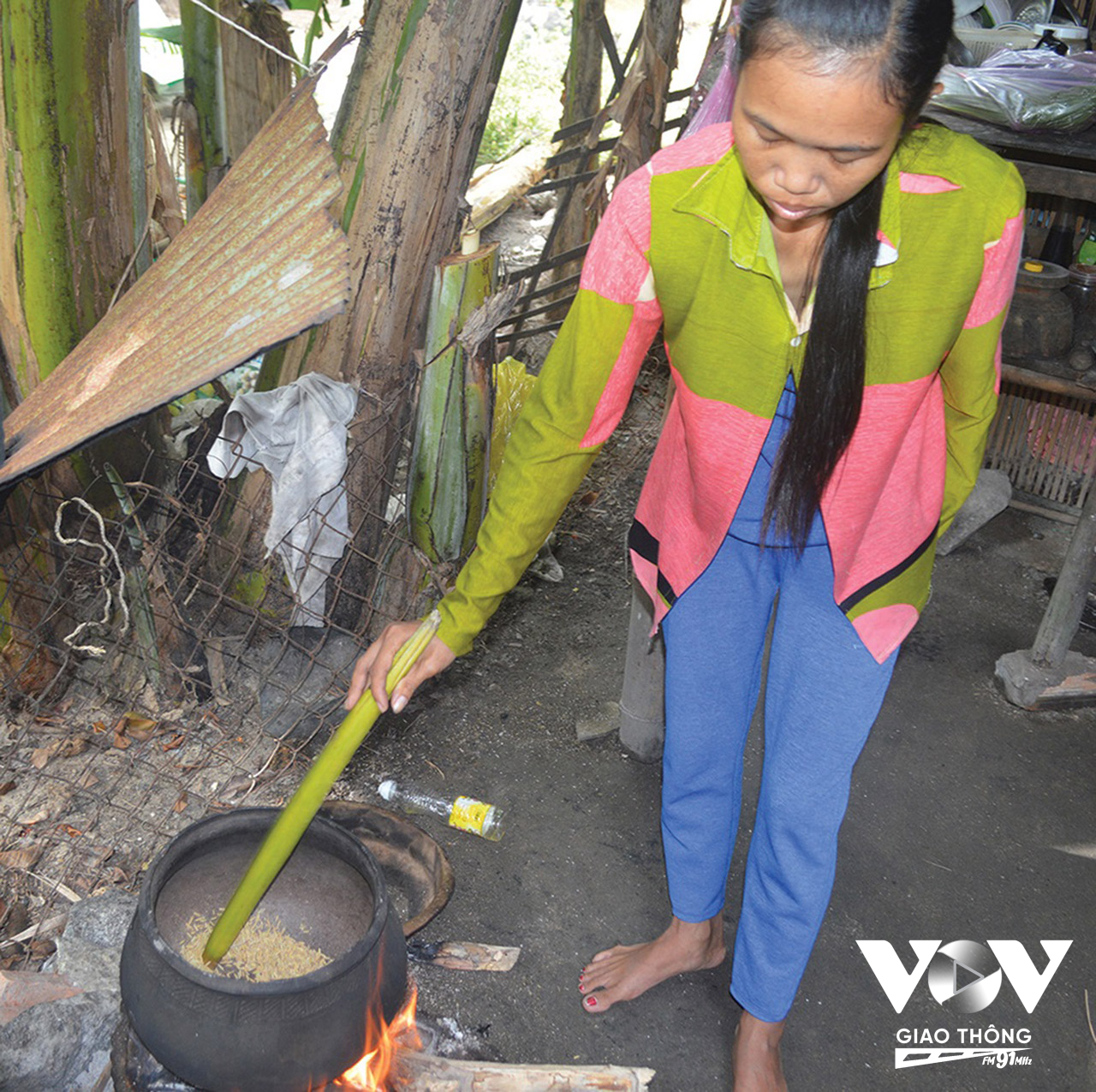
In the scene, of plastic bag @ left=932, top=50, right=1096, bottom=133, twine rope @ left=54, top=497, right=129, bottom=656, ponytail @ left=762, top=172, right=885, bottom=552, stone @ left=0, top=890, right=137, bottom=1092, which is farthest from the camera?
plastic bag @ left=932, top=50, right=1096, bottom=133

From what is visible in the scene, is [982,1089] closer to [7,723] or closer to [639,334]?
[639,334]

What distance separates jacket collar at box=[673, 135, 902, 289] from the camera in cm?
140

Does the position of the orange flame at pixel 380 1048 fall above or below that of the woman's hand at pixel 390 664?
below

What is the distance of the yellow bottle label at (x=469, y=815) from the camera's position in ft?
8.78

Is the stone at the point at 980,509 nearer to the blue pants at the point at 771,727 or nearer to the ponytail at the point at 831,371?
the blue pants at the point at 771,727

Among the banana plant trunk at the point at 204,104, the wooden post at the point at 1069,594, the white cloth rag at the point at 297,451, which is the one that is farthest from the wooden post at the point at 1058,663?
the banana plant trunk at the point at 204,104

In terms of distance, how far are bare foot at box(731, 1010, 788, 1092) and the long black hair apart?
1.00m

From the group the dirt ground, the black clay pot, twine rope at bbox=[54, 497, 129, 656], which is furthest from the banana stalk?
the black clay pot

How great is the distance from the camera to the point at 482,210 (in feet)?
18.2

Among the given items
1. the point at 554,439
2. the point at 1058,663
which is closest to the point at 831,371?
the point at 554,439

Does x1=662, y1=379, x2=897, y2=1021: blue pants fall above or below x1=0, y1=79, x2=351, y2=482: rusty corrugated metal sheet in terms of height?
below

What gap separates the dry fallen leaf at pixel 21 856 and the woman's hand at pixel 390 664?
4.13ft

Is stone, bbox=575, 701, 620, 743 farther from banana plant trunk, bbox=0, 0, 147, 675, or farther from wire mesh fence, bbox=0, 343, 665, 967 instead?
banana plant trunk, bbox=0, 0, 147, 675

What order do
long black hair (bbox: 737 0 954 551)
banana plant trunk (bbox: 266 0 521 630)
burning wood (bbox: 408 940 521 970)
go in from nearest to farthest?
long black hair (bbox: 737 0 954 551) < burning wood (bbox: 408 940 521 970) < banana plant trunk (bbox: 266 0 521 630)
